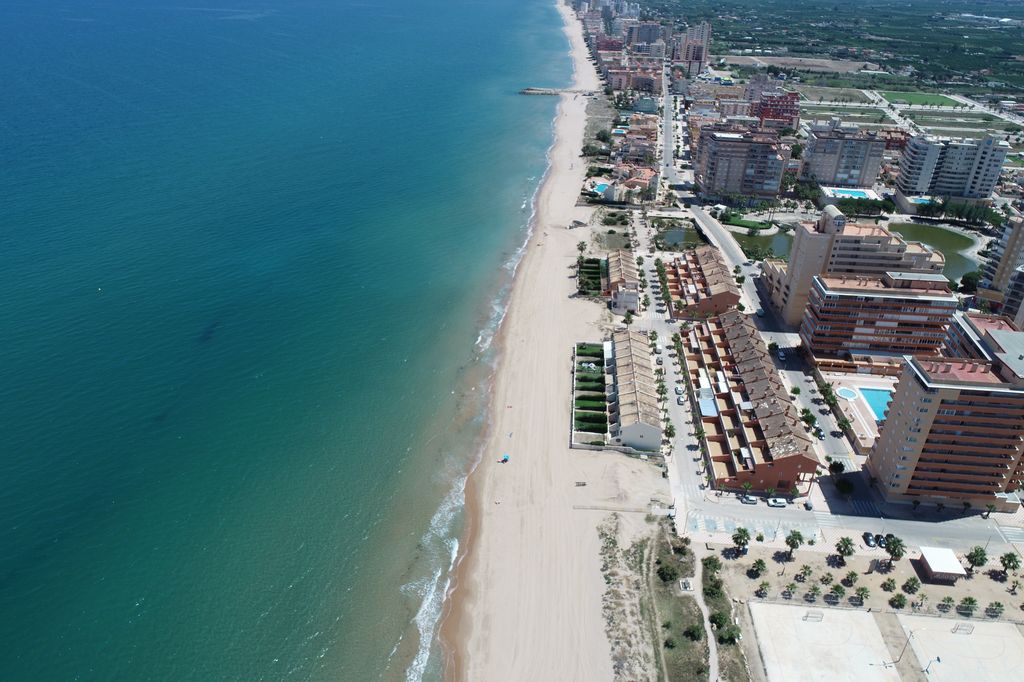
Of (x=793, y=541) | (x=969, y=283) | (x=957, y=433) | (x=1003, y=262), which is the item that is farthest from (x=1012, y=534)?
(x=969, y=283)

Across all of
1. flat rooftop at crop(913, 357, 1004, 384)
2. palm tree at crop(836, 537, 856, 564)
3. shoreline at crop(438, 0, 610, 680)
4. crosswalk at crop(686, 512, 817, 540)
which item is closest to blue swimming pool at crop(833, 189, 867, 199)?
shoreline at crop(438, 0, 610, 680)

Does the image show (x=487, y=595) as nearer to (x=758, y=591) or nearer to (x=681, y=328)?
(x=758, y=591)

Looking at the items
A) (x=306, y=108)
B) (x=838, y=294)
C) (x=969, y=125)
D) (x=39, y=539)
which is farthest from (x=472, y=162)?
(x=969, y=125)

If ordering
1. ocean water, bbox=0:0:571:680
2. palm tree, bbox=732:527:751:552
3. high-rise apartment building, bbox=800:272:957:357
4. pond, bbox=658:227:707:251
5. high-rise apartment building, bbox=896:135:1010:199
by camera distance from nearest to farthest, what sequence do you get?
ocean water, bbox=0:0:571:680 < palm tree, bbox=732:527:751:552 < high-rise apartment building, bbox=800:272:957:357 < pond, bbox=658:227:707:251 < high-rise apartment building, bbox=896:135:1010:199

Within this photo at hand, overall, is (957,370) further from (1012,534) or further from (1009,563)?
→ (1009,563)

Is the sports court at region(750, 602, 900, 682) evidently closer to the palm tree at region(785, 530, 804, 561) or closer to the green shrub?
the palm tree at region(785, 530, 804, 561)

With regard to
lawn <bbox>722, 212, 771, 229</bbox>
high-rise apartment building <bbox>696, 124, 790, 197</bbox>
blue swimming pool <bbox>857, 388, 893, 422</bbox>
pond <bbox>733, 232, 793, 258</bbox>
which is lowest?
blue swimming pool <bbox>857, 388, 893, 422</bbox>
